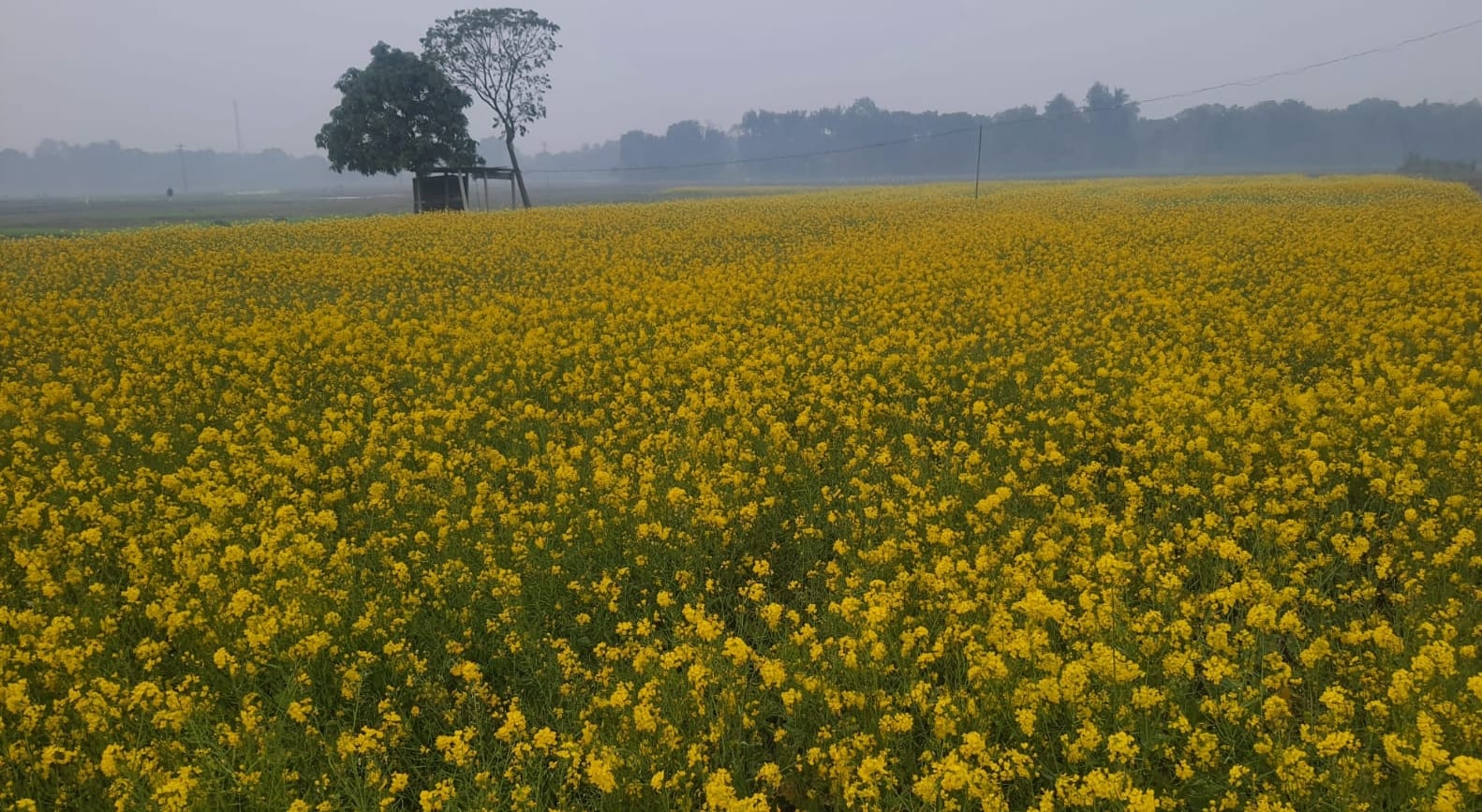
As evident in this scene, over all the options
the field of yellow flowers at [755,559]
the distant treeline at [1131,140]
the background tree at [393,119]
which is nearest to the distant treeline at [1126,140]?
the distant treeline at [1131,140]

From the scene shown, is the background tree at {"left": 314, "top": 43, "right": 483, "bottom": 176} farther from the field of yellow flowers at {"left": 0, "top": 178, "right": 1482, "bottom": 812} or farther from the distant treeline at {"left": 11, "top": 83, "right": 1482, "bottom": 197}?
the distant treeline at {"left": 11, "top": 83, "right": 1482, "bottom": 197}

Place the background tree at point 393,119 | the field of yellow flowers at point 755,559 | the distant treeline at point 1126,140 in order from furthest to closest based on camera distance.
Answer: the distant treeline at point 1126,140 → the background tree at point 393,119 → the field of yellow flowers at point 755,559

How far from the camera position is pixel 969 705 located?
11.7 ft

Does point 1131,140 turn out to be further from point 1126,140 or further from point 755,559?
point 755,559

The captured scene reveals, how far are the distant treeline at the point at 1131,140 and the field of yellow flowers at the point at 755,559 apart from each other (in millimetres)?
131965

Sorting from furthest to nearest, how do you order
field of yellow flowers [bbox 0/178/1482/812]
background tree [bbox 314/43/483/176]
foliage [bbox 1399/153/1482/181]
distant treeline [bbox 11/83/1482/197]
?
1. distant treeline [bbox 11/83/1482/197]
2. foliage [bbox 1399/153/1482/181]
3. background tree [bbox 314/43/483/176]
4. field of yellow flowers [bbox 0/178/1482/812]

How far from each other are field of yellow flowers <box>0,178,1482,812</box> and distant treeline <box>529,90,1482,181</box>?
433ft

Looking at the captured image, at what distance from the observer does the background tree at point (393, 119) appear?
→ 4303 cm

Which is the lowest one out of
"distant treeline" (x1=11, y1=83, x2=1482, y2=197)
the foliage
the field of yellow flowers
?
the field of yellow flowers

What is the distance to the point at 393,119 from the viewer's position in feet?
143

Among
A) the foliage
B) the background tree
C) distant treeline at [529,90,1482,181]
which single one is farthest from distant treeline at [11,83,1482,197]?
the background tree

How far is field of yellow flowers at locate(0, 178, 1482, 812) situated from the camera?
3531 millimetres

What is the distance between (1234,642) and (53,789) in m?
5.57

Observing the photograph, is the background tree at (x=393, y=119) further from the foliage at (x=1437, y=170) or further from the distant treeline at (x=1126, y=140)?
the distant treeline at (x=1126, y=140)
